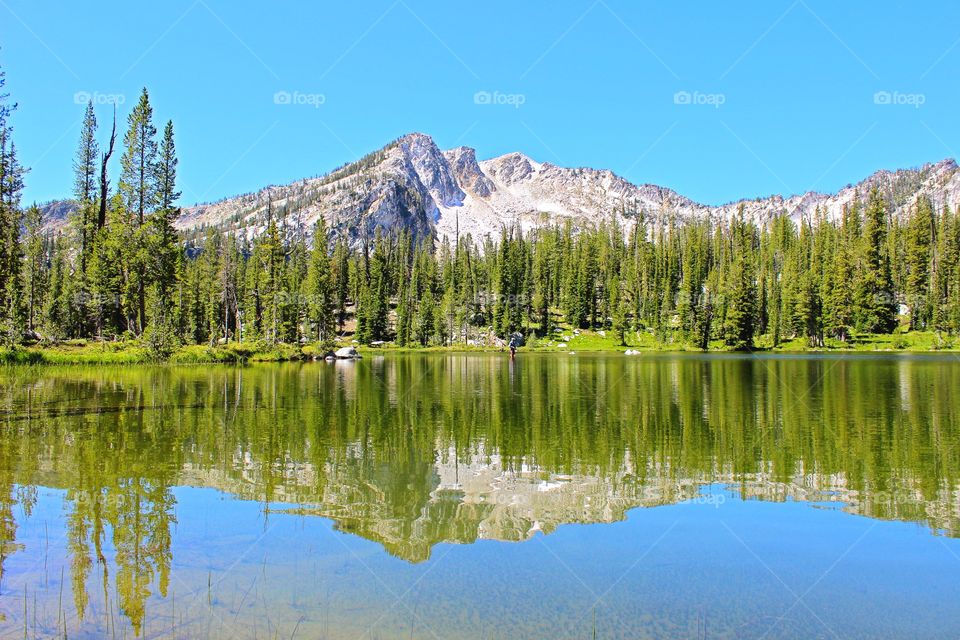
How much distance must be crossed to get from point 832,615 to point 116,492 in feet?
41.2

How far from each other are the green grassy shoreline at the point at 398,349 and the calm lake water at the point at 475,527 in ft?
107

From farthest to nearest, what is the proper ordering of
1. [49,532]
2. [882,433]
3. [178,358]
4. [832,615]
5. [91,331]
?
1. [91,331]
2. [178,358]
3. [882,433]
4. [49,532]
5. [832,615]

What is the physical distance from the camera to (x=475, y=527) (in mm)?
11086

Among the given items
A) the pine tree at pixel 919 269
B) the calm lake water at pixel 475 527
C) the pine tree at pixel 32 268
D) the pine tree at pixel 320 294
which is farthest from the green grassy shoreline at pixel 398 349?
the calm lake water at pixel 475 527

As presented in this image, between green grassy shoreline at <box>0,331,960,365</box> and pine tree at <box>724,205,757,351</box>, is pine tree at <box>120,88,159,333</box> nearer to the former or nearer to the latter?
green grassy shoreline at <box>0,331,960,365</box>

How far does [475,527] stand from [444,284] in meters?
148

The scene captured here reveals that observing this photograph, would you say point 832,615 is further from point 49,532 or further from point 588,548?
point 49,532

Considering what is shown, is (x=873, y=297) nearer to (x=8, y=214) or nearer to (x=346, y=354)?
(x=346, y=354)

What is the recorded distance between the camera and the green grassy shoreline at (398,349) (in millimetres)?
51781

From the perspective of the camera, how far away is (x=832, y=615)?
25.5 feet

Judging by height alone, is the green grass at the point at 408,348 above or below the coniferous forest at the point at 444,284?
below

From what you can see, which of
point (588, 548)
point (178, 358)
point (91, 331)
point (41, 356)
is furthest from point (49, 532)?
point (91, 331)

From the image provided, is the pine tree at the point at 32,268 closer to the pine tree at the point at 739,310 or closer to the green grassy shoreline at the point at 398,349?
the green grassy shoreline at the point at 398,349

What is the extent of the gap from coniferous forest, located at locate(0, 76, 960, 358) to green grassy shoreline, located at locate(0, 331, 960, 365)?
56.0 inches
